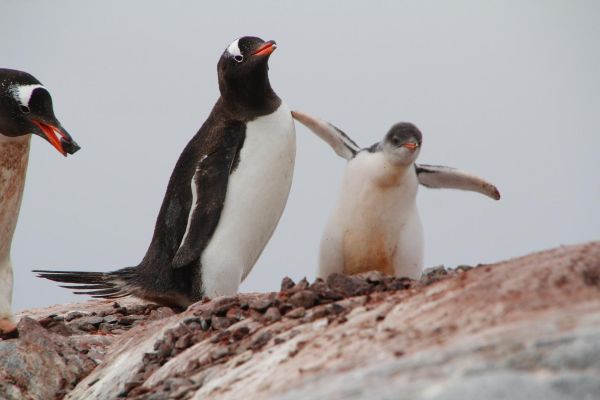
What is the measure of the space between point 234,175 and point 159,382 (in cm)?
311

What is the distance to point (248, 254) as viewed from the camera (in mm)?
8719

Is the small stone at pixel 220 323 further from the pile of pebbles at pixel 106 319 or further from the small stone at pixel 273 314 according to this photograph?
the pile of pebbles at pixel 106 319

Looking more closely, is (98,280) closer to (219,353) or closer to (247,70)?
(247,70)

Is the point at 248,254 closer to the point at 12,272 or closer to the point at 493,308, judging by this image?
the point at 12,272

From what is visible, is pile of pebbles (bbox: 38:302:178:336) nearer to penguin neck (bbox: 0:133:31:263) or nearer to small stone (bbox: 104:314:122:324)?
small stone (bbox: 104:314:122:324)

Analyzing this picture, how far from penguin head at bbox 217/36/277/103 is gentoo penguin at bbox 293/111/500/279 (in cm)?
107

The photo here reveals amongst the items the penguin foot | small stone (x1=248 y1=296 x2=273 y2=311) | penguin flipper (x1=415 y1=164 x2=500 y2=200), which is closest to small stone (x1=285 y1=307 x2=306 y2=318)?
small stone (x1=248 y1=296 x2=273 y2=311)

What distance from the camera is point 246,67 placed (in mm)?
8945

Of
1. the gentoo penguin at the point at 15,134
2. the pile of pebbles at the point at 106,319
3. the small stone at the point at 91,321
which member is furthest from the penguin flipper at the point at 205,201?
the gentoo penguin at the point at 15,134

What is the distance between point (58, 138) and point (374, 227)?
8.20 ft

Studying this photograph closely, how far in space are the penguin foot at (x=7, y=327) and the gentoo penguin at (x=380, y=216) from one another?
2581 millimetres

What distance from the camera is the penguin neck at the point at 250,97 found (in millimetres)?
8930

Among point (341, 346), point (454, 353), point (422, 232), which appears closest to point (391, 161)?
point (422, 232)

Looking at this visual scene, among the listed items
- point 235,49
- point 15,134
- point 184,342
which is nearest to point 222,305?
point 184,342
